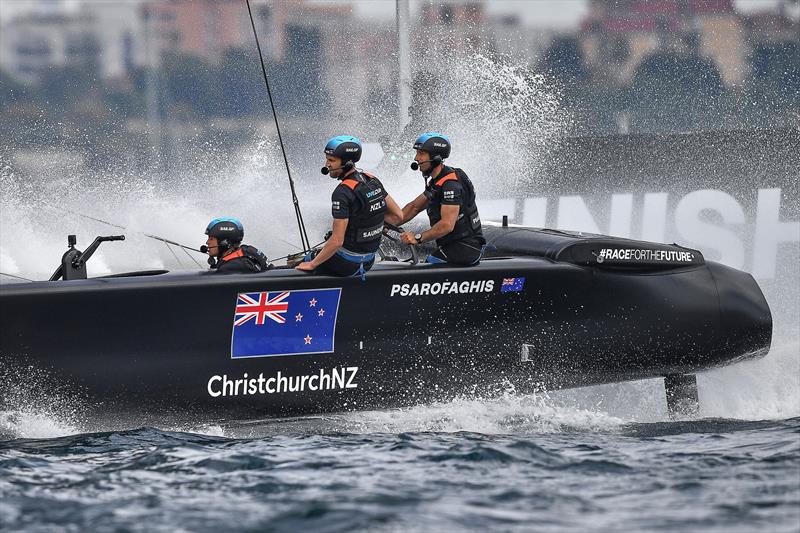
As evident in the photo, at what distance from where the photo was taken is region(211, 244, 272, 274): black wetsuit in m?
6.35

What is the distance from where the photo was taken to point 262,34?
46.8ft

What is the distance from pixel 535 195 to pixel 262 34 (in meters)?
3.85

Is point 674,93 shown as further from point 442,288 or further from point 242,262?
point 242,262

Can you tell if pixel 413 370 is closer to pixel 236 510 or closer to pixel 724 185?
pixel 236 510

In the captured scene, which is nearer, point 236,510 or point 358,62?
point 236,510

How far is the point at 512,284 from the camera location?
6805 mm

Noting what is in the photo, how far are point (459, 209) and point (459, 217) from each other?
1.8 inches

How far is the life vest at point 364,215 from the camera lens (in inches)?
253

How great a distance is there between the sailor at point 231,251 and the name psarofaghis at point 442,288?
2.34 ft

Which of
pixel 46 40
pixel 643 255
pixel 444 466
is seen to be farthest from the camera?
pixel 46 40

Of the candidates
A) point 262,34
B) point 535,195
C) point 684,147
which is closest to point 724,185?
point 684,147

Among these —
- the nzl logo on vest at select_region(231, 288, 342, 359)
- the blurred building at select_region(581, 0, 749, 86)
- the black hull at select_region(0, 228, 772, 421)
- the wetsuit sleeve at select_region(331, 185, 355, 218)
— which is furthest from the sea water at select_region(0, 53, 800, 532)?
the blurred building at select_region(581, 0, 749, 86)

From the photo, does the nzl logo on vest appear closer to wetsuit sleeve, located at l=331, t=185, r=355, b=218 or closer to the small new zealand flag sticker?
wetsuit sleeve, located at l=331, t=185, r=355, b=218

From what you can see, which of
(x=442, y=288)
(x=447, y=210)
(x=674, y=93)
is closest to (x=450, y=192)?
(x=447, y=210)
